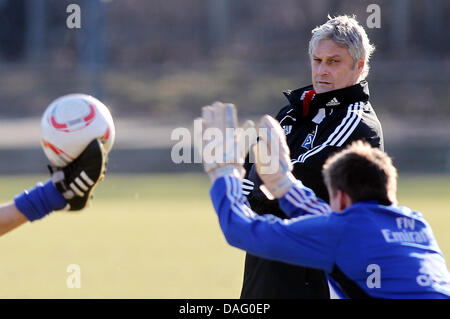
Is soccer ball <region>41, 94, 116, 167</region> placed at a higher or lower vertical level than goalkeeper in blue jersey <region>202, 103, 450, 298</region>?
higher

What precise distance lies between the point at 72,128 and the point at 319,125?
4.73 ft

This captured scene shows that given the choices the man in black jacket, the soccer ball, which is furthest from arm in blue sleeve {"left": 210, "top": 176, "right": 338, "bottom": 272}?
the man in black jacket

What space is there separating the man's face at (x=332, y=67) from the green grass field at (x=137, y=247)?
339 centimetres

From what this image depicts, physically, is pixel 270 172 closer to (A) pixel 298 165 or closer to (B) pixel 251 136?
(B) pixel 251 136

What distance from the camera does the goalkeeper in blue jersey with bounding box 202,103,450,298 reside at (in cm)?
367

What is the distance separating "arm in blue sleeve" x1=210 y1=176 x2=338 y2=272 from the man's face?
143 cm

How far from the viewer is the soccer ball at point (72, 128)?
4180 mm

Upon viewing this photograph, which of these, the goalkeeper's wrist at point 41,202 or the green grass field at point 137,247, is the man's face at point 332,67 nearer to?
the goalkeeper's wrist at point 41,202

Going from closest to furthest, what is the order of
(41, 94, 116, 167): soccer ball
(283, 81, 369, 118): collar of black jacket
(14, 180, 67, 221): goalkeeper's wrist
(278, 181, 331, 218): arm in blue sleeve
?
(278, 181, 331, 218): arm in blue sleeve < (14, 180, 67, 221): goalkeeper's wrist < (41, 94, 116, 167): soccer ball < (283, 81, 369, 118): collar of black jacket

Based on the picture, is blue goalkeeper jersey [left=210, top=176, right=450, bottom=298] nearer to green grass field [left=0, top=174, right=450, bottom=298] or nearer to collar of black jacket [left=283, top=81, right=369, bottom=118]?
collar of black jacket [left=283, top=81, right=369, bottom=118]

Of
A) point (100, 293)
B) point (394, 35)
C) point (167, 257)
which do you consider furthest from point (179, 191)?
point (394, 35)

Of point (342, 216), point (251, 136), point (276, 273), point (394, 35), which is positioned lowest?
point (276, 273)

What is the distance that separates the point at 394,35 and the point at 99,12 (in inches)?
440

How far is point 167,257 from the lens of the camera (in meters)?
10.3
